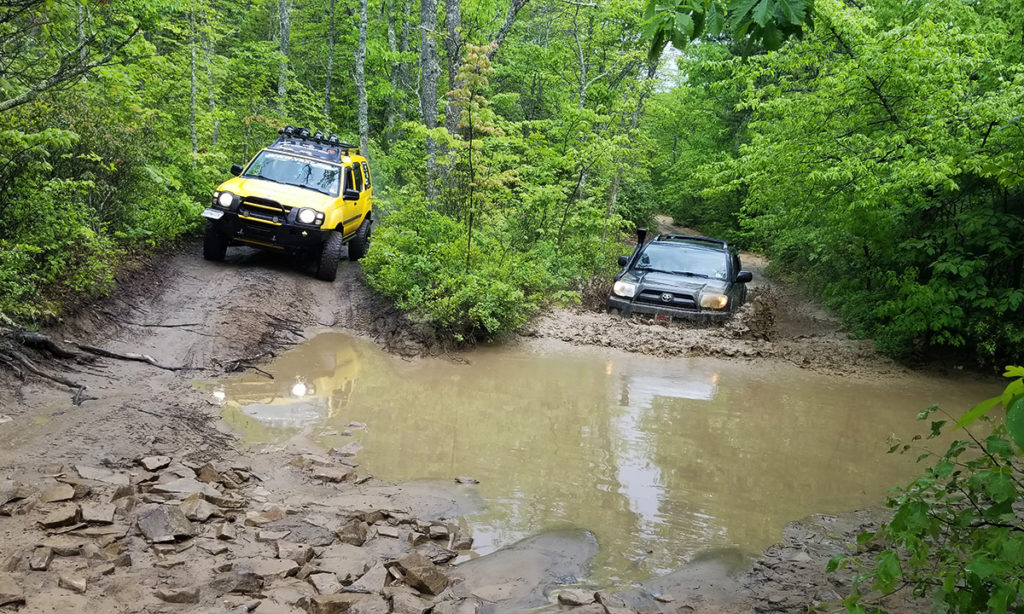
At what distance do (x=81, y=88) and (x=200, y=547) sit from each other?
749 centimetres

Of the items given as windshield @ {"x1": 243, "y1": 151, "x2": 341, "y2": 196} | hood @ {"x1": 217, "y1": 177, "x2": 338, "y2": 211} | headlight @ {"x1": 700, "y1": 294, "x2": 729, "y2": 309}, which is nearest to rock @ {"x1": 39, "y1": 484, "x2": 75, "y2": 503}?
hood @ {"x1": 217, "y1": 177, "x2": 338, "y2": 211}

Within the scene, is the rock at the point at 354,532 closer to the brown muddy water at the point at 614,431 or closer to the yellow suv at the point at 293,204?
the brown muddy water at the point at 614,431

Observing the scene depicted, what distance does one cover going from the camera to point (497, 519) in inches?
179

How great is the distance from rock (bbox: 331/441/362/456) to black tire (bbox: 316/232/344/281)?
582 cm

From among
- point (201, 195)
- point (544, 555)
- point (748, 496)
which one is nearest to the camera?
point (544, 555)

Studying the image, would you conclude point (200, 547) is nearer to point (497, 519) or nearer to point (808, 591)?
point (497, 519)

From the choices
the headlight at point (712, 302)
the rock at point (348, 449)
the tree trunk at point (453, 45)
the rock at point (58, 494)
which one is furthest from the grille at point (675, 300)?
the rock at point (58, 494)

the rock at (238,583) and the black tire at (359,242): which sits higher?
the black tire at (359,242)

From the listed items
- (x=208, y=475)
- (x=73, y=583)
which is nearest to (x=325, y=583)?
(x=73, y=583)

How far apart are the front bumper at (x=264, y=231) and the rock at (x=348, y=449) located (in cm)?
553

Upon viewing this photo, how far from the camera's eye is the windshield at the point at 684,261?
36.6 feet

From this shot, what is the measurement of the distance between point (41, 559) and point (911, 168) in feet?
29.1

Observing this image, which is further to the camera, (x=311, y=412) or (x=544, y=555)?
(x=311, y=412)

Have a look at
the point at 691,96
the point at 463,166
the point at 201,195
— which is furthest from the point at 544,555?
the point at 691,96
